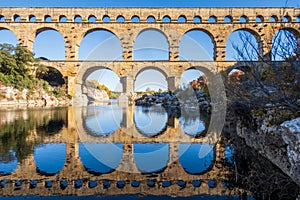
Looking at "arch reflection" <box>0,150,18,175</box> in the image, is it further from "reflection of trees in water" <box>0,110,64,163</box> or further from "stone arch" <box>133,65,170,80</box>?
→ "stone arch" <box>133,65,170,80</box>

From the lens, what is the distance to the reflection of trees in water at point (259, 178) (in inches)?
88.0

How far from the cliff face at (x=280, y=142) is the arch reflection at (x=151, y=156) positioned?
152cm

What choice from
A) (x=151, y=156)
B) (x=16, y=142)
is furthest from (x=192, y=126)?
(x=16, y=142)

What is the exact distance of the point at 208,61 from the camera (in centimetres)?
1853

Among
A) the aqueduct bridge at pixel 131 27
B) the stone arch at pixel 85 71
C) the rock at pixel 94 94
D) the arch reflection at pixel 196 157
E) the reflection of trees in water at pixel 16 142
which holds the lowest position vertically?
the arch reflection at pixel 196 157

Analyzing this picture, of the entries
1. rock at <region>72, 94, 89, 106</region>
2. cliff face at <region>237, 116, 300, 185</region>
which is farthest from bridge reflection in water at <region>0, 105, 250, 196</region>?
rock at <region>72, 94, 89, 106</region>

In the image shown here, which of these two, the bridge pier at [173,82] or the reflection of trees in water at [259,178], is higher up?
the bridge pier at [173,82]

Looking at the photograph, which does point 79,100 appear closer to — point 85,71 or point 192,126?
point 85,71

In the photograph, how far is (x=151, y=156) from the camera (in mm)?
3693

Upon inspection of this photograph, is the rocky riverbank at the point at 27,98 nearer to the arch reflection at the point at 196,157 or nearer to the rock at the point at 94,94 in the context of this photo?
the rock at the point at 94,94

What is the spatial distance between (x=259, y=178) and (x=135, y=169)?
65.0 inches

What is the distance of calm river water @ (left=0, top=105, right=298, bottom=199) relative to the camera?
7.83 feet

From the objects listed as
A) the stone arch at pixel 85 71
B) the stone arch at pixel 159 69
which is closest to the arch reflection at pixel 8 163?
the stone arch at pixel 159 69

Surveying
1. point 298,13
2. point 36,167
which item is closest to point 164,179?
point 36,167
